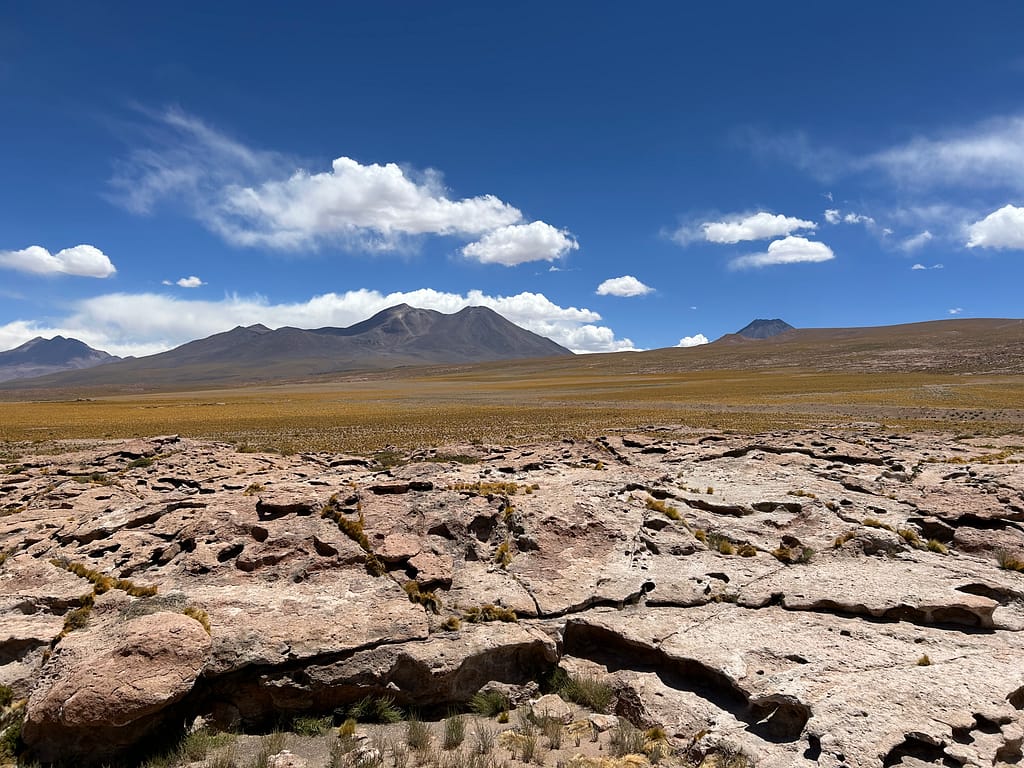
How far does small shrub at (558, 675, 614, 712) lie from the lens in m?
8.27

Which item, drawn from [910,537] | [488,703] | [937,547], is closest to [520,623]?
[488,703]

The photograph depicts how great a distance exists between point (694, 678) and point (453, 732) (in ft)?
12.5

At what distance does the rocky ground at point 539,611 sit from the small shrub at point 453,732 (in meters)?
0.52

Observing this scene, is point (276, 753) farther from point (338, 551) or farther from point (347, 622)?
point (338, 551)

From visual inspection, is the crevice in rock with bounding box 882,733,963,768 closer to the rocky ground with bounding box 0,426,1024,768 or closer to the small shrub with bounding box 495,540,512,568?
the rocky ground with bounding box 0,426,1024,768

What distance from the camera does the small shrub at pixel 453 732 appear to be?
291 inches

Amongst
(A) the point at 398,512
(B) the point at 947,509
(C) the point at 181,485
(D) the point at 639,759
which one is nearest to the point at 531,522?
(A) the point at 398,512

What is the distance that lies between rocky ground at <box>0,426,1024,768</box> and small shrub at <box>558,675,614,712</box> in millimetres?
156

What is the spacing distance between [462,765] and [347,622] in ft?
10.3

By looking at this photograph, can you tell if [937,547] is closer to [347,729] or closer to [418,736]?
[418,736]

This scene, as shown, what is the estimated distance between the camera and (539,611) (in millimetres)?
9953

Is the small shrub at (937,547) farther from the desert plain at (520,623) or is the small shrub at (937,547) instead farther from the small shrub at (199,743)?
the small shrub at (199,743)

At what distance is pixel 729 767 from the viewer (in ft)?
21.4

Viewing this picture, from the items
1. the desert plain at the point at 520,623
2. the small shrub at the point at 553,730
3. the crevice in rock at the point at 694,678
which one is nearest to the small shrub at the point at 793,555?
the desert plain at the point at 520,623
